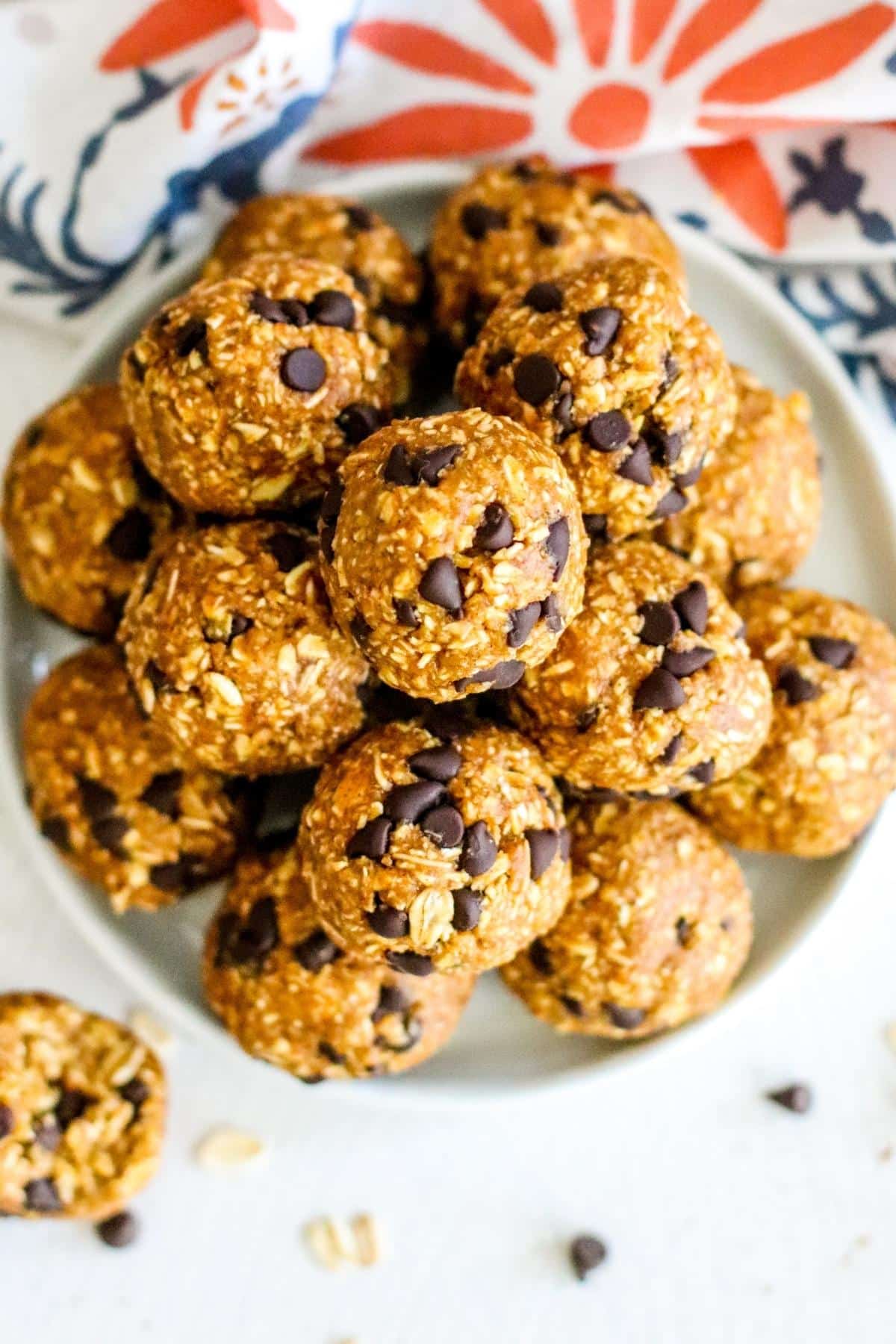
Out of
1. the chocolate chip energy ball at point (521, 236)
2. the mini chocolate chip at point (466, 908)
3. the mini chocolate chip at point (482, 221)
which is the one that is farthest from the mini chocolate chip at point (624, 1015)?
the mini chocolate chip at point (482, 221)

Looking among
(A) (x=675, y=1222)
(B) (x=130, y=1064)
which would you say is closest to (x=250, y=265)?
(B) (x=130, y=1064)

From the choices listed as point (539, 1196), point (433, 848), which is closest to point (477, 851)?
point (433, 848)

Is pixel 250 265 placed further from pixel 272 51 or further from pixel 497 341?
pixel 272 51

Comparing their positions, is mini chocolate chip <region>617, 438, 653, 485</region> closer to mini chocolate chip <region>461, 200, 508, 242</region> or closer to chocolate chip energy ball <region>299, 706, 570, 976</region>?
chocolate chip energy ball <region>299, 706, 570, 976</region>

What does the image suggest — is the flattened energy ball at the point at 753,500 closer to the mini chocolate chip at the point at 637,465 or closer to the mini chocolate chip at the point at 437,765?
the mini chocolate chip at the point at 637,465

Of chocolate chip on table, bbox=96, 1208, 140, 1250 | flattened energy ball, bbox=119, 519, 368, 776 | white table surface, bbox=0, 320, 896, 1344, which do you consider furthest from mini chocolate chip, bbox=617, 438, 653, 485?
chocolate chip on table, bbox=96, 1208, 140, 1250

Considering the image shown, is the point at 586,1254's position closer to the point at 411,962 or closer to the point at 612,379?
the point at 411,962
